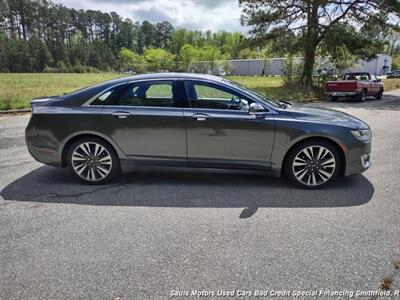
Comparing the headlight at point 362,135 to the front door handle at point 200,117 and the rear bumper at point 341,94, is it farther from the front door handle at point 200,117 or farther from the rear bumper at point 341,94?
the rear bumper at point 341,94

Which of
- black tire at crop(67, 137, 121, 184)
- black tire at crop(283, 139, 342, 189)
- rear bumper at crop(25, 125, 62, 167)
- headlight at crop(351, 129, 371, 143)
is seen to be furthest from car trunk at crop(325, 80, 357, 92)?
rear bumper at crop(25, 125, 62, 167)

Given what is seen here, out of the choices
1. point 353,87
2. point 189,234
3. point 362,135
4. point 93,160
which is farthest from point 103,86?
point 353,87

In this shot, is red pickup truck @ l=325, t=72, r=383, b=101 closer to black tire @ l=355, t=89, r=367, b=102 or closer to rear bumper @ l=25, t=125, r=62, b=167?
black tire @ l=355, t=89, r=367, b=102

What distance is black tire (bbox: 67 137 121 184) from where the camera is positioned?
15.1 feet

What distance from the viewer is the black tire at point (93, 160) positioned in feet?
15.1

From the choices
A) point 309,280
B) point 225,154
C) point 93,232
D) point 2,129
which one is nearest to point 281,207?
point 225,154

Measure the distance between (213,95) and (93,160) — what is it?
196cm

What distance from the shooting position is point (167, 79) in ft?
14.9

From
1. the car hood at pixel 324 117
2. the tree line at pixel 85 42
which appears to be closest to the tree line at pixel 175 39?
the tree line at pixel 85 42

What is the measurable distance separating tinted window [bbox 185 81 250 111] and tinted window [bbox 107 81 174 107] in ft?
0.93

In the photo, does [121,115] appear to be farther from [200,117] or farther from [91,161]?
[200,117]

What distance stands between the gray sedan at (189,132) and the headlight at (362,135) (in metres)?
0.01

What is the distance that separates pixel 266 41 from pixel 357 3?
19.5 ft

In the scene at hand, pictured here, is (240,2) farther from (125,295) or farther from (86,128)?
(125,295)
